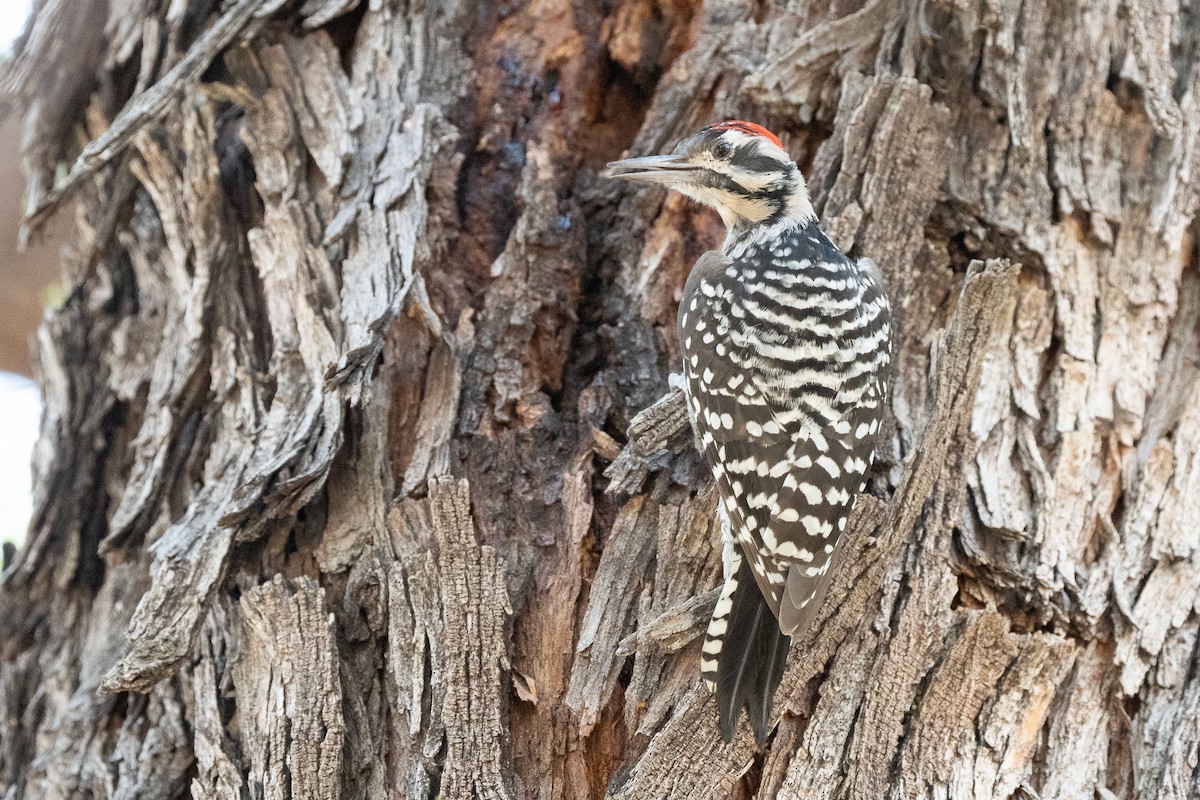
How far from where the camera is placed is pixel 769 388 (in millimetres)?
2773

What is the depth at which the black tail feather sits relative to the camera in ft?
7.80

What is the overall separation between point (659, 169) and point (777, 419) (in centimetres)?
94

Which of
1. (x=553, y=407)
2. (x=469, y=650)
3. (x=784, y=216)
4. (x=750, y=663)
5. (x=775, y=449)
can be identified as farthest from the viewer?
(x=784, y=216)

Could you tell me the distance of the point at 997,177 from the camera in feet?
10.7

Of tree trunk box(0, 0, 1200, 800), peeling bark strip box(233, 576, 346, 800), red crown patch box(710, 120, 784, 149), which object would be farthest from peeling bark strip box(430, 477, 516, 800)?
red crown patch box(710, 120, 784, 149)

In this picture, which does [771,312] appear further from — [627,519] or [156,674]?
[156,674]

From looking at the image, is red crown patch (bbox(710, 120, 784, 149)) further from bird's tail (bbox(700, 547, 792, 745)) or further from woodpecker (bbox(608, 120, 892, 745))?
bird's tail (bbox(700, 547, 792, 745))

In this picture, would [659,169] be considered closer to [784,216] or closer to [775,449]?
[784,216]

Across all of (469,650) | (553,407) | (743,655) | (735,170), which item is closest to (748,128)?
(735,170)

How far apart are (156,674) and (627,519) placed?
117 cm

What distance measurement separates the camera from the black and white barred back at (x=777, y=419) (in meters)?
2.44

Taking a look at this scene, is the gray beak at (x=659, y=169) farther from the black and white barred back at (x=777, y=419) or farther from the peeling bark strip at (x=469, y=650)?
the peeling bark strip at (x=469, y=650)

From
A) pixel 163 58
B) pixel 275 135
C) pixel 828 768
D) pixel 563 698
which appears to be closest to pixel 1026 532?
pixel 828 768

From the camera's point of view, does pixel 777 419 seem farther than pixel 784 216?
No
